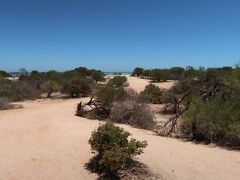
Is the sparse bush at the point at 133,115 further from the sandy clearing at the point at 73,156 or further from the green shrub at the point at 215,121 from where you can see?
the sandy clearing at the point at 73,156

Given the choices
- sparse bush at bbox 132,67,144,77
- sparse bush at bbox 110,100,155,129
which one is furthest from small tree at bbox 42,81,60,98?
sparse bush at bbox 132,67,144,77

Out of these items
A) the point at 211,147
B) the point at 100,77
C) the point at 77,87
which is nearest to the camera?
the point at 211,147

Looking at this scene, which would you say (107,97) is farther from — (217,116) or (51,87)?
(51,87)

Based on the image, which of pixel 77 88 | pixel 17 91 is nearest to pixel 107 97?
pixel 77 88

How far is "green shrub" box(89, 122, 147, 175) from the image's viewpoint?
28.6ft

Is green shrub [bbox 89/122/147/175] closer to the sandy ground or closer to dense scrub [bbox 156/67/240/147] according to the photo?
the sandy ground

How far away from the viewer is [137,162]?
9727 mm

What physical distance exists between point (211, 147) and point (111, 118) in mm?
6910

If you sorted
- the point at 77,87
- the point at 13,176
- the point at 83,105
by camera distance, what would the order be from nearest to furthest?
the point at 13,176 < the point at 83,105 < the point at 77,87

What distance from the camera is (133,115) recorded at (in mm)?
17797

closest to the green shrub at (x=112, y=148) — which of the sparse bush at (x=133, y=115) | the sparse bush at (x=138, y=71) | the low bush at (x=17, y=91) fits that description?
the sparse bush at (x=133, y=115)

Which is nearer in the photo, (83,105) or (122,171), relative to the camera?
(122,171)

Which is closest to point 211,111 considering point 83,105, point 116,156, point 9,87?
point 116,156

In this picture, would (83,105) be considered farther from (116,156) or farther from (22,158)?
(116,156)
